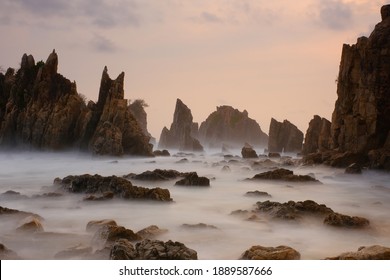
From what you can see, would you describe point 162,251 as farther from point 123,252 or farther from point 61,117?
point 61,117

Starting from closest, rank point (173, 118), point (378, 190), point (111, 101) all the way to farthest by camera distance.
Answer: point (378, 190) < point (111, 101) < point (173, 118)

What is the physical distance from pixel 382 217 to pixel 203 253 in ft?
25.6

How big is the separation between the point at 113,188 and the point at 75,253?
8720 millimetres

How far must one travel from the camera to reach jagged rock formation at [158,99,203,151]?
9768 cm

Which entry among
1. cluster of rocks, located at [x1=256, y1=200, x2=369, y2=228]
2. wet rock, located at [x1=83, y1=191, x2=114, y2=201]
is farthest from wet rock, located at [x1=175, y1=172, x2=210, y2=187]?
cluster of rocks, located at [x1=256, y1=200, x2=369, y2=228]

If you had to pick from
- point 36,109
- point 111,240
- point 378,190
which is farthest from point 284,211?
point 36,109

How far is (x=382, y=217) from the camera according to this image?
14.7 metres

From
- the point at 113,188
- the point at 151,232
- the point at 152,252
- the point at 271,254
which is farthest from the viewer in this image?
the point at 113,188

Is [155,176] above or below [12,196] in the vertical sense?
above

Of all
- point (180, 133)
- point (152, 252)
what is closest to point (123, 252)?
point (152, 252)

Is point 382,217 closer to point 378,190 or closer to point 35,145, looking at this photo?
point 378,190

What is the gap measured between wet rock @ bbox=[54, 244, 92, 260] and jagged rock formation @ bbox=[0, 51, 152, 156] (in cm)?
4069

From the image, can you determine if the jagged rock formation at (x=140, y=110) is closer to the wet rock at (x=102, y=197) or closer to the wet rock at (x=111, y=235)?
the wet rock at (x=102, y=197)

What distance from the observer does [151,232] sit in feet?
38.3
